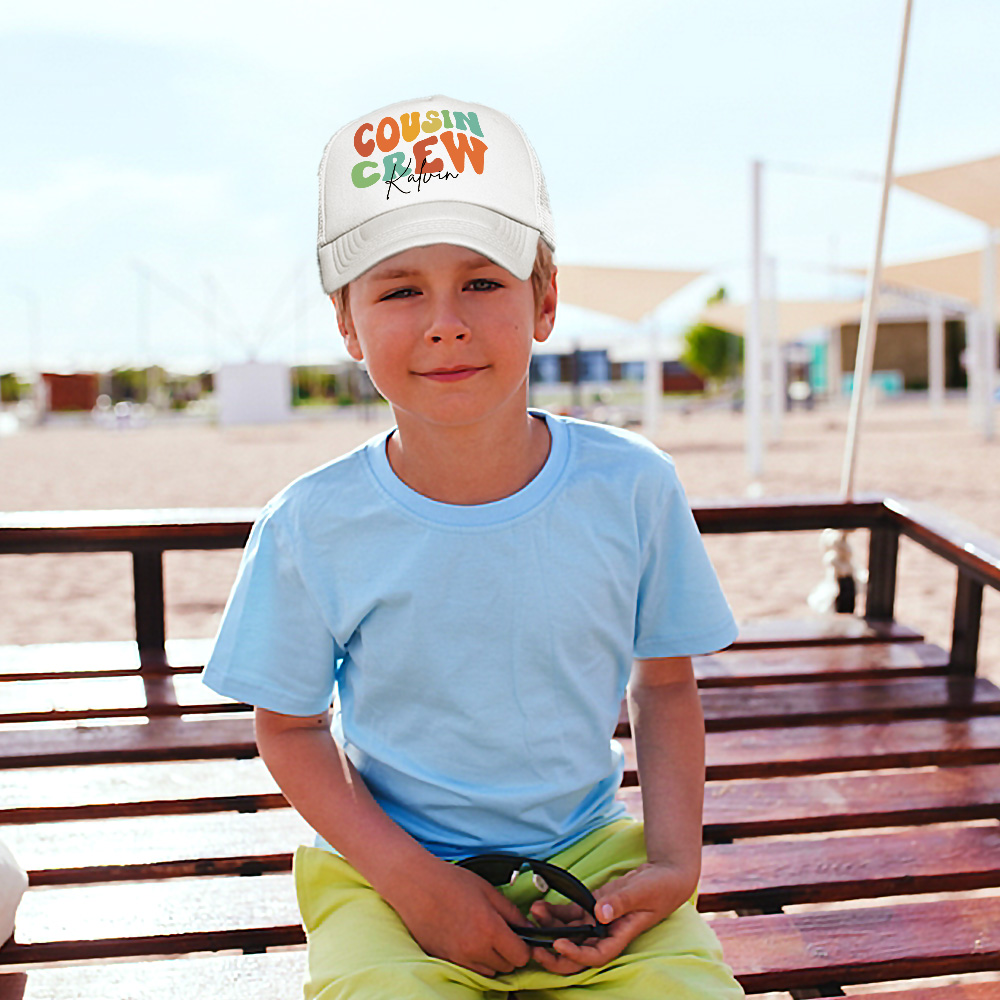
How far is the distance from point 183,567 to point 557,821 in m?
5.75

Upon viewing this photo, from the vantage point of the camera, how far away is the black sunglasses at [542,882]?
1079 mm

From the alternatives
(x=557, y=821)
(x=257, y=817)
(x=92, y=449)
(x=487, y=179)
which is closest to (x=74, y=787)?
(x=257, y=817)

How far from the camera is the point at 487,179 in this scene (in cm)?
112

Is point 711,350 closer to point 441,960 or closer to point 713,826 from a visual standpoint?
point 713,826

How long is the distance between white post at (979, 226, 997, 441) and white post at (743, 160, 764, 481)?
471 cm

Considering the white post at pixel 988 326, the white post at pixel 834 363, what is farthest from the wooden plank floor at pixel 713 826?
the white post at pixel 834 363

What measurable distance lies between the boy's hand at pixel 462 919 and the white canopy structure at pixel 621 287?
14.6 metres

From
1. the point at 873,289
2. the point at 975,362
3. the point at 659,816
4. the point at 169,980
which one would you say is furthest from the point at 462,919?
the point at 975,362

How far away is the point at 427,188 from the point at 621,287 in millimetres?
17289

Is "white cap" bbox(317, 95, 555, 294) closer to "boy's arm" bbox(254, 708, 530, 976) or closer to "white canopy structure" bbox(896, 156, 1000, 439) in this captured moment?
"boy's arm" bbox(254, 708, 530, 976)

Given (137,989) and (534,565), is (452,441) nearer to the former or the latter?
(534,565)

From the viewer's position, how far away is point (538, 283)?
119 cm

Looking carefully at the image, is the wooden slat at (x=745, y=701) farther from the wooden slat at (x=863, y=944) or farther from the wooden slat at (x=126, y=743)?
the wooden slat at (x=863, y=944)

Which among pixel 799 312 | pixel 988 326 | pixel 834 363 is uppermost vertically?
pixel 799 312
